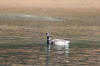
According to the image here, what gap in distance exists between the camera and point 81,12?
4012 cm

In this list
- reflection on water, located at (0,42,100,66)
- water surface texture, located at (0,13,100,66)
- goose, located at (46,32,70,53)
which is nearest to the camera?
reflection on water, located at (0,42,100,66)

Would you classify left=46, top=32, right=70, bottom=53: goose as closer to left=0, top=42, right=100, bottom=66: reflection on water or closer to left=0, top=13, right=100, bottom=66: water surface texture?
left=0, top=13, right=100, bottom=66: water surface texture

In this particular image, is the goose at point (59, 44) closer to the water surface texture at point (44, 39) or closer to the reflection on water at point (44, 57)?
the water surface texture at point (44, 39)

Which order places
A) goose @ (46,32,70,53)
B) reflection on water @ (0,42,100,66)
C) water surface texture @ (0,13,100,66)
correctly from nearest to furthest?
reflection on water @ (0,42,100,66), water surface texture @ (0,13,100,66), goose @ (46,32,70,53)

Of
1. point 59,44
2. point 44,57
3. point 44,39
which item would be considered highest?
point 44,39

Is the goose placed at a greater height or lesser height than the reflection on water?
greater

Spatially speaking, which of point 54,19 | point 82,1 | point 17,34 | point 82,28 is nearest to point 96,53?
point 17,34

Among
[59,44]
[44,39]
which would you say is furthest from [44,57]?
[44,39]

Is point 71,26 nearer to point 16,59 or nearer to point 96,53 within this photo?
point 96,53

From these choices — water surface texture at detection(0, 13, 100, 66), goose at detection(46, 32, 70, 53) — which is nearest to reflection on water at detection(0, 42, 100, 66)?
water surface texture at detection(0, 13, 100, 66)

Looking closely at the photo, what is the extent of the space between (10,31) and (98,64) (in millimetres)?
11158

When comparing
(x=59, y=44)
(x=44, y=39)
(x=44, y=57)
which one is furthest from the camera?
(x=44, y=39)

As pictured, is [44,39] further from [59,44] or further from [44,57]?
[44,57]

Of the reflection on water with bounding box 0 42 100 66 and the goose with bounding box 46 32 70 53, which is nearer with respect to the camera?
the reflection on water with bounding box 0 42 100 66
